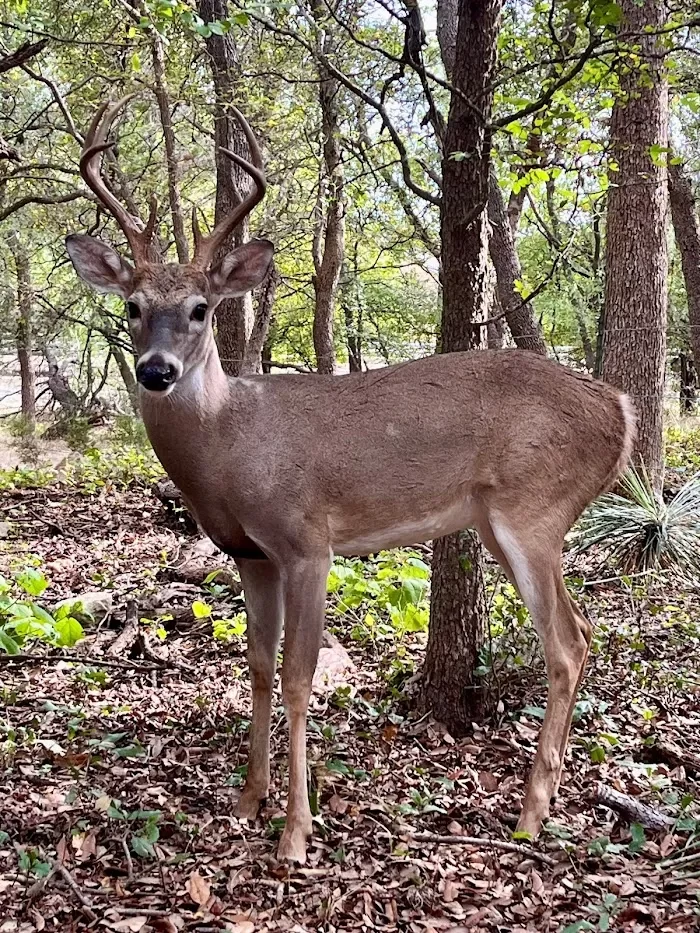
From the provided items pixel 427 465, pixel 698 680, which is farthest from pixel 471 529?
pixel 698 680

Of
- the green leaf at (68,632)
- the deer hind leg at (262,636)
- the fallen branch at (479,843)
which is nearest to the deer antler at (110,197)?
the deer hind leg at (262,636)

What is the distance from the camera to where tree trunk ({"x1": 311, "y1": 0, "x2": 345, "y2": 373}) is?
35.9ft

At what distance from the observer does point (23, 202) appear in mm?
11117

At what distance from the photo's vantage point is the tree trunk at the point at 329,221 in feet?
35.9

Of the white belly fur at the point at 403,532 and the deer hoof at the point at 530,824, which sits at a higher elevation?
the white belly fur at the point at 403,532

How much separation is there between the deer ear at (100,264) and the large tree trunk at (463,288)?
1.67m

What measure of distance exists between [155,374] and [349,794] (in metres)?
2.17

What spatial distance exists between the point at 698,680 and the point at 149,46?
7.68 m

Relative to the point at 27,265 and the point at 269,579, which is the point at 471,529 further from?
the point at 27,265

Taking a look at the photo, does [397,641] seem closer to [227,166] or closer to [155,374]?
[155,374]

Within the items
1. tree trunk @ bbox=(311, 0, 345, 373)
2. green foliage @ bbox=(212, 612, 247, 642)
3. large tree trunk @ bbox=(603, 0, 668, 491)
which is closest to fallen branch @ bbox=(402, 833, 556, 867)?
green foliage @ bbox=(212, 612, 247, 642)

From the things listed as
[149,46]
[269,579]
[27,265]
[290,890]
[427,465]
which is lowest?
[290,890]

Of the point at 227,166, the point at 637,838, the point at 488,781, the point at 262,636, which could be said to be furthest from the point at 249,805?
the point at 227,166

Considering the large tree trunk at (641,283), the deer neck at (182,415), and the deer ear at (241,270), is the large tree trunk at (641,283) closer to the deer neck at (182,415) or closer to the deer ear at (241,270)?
the deer ear at (241,270)
